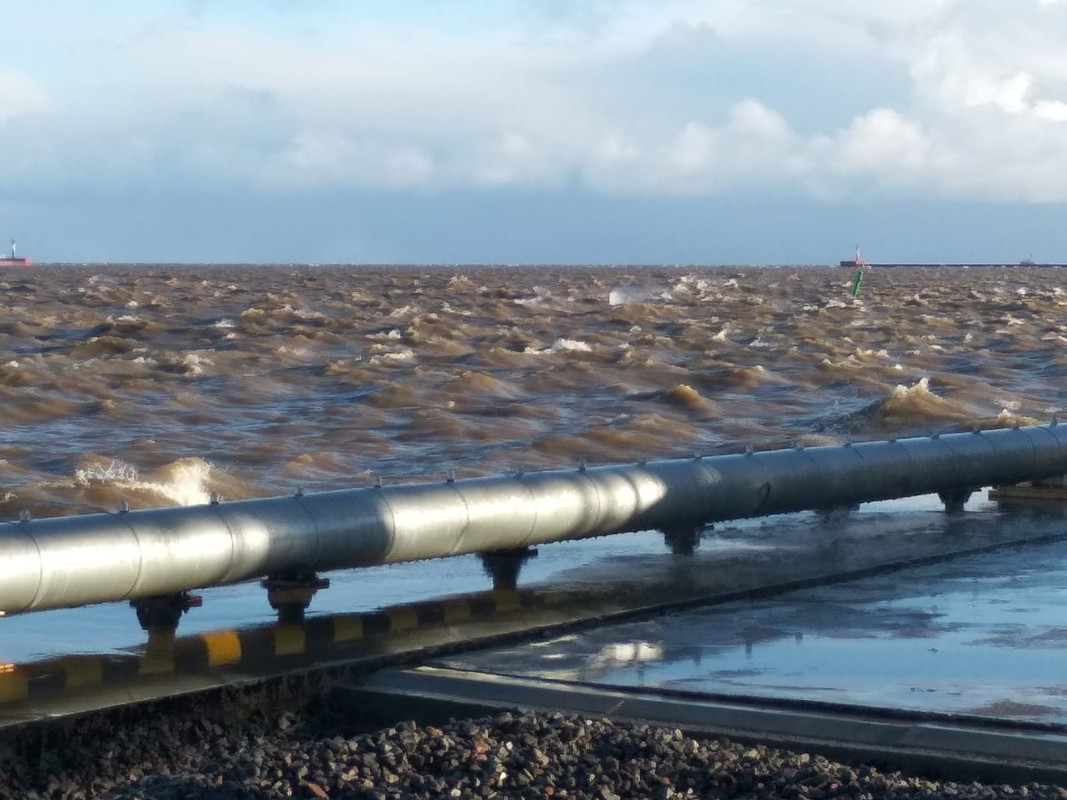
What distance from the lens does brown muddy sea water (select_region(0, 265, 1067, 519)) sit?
23.1 meters

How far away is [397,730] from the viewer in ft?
23.9

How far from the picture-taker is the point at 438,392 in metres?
32.9

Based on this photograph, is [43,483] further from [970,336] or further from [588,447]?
[970,336]


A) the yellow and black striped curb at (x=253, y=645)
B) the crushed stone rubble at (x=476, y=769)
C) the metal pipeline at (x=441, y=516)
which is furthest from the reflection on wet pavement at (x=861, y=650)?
the metal pipeline at (x=441, y=516)

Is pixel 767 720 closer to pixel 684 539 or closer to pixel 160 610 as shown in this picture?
pixel 160 610

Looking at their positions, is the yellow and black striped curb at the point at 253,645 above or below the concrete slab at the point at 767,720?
below

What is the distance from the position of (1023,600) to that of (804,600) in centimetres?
122

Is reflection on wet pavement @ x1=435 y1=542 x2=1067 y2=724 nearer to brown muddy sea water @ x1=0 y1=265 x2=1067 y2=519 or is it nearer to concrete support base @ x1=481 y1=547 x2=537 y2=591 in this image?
concrete support base @ x1=481 y1=547 x2=537 y2=591

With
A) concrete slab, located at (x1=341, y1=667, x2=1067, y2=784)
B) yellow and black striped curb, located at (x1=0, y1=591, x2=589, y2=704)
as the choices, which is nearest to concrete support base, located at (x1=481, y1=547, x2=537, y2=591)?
yellow and black striped curb, located at (x1=0, y1=591, x2=589, y2=704)

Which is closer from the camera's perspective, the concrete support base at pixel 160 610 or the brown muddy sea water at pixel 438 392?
the concrete support base at pixel 160 610

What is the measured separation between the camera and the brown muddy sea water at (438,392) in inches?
910

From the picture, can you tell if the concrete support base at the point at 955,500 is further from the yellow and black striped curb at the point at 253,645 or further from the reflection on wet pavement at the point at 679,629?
the yellow and black striped curb at the point at 253,645

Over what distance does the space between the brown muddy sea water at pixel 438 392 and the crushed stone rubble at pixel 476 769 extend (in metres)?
11.1

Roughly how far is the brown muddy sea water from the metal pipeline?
8695mm
